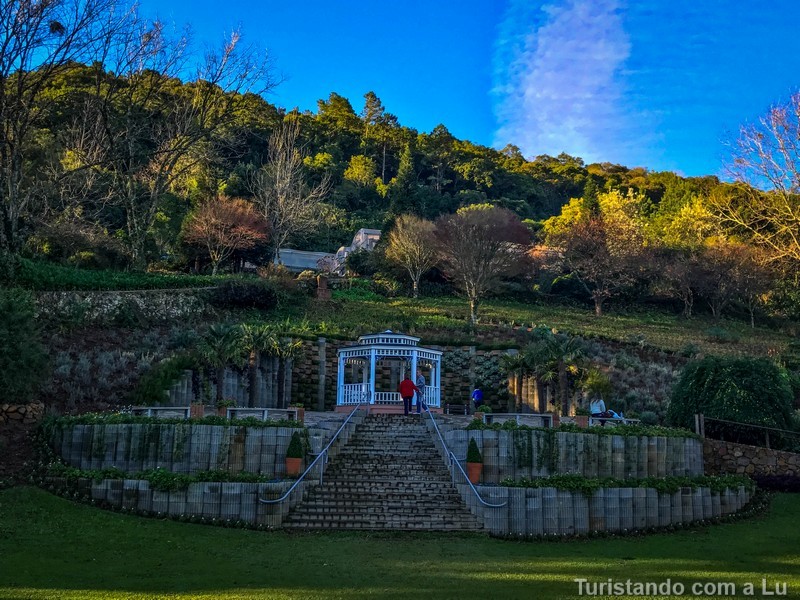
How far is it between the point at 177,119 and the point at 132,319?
11.5m

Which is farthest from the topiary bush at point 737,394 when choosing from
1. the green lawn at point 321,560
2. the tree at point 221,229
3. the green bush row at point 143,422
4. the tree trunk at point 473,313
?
the tree at point 221,229

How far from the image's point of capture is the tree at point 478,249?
1495 inches

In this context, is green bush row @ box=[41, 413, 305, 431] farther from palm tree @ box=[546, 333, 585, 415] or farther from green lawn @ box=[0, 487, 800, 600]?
palm tree @ box=[546, 333, 585, 415]

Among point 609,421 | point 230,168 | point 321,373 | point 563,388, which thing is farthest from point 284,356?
point 230,168

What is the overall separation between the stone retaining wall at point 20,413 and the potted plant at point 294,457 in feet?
18.7

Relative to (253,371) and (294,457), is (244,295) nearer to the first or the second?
(253,371)

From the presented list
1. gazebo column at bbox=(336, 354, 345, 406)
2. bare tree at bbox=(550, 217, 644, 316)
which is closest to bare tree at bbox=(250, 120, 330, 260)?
bare tree at bbox=(550, 217, 644, 316)

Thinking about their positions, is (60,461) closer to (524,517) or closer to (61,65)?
(524,517)

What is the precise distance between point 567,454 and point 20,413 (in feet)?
37.3

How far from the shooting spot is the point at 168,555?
31.0ft

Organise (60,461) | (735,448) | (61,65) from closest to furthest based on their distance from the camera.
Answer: (60,461) < (735,448) < (61,65)

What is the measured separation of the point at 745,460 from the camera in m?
16.5

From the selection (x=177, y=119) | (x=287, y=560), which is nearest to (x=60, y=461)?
(x=287, y=560)

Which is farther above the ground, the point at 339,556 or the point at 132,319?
the point at 132,319
